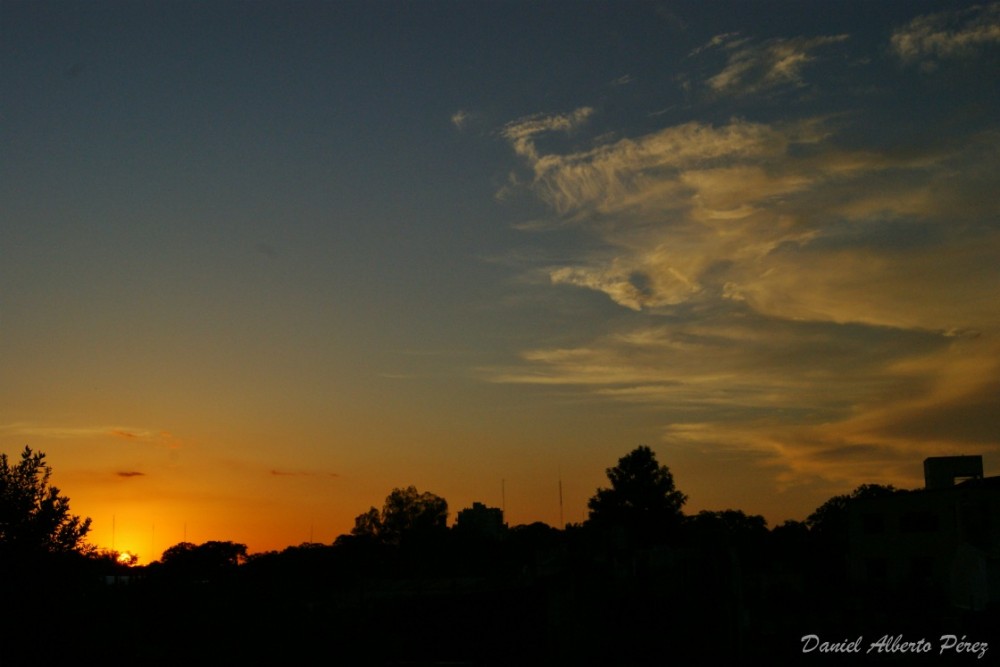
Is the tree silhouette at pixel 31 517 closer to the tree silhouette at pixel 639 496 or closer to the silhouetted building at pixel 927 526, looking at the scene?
the silhouetted building at pixel 927 526

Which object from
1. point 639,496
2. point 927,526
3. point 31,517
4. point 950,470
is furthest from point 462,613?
point 639,496

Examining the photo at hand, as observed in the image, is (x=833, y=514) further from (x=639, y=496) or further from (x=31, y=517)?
(x=31, y=517)

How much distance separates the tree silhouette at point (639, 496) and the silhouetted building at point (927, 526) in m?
50.3

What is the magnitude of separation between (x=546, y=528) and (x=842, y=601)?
314 feet

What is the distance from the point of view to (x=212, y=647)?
2697cm

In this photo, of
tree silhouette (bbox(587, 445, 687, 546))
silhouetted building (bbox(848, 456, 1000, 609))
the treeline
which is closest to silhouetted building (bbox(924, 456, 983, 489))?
silhouetted building (bbox(848, 456, 1000, 609))

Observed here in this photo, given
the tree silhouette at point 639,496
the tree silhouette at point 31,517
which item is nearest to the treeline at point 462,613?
the tree silhouette at point 31,517

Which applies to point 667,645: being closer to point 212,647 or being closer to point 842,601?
point 212,647

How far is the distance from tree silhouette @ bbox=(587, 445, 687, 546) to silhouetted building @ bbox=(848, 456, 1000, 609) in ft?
165

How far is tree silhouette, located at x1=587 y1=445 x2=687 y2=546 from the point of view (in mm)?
127500

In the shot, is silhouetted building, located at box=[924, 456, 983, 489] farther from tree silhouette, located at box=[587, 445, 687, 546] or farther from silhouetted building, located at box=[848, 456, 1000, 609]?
tree silhouette, located at box=[587, 445, 687, 546]

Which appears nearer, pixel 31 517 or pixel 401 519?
pixel 31 517

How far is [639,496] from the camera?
423 feet

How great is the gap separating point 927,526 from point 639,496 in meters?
59.0
